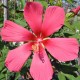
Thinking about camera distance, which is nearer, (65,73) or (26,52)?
(26,52)

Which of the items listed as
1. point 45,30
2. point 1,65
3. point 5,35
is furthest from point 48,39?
point 1,65

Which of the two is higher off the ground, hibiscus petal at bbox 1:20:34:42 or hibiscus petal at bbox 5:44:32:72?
hibiscus petal at bbox 1:20:34:42

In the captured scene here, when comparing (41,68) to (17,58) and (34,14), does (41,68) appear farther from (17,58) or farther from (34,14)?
(34,14)

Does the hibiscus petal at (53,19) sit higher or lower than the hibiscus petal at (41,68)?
higher

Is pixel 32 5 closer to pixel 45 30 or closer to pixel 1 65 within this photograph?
pixel 45 30

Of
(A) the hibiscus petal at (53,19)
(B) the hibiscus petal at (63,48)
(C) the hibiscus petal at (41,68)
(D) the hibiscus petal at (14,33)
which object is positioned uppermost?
(A) the hibiscus petal at (53,19)
